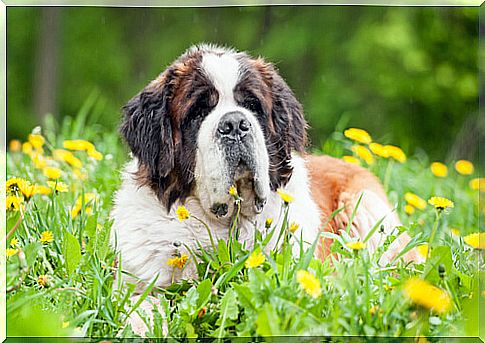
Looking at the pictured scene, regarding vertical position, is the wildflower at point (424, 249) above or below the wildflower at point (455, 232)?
above

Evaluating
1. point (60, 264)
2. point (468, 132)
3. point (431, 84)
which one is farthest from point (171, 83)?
point (431, 84)

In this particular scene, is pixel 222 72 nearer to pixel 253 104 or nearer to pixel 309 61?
pixel 253 104

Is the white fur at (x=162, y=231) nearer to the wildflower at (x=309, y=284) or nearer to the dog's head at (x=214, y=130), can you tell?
the dog's head at (x=214, y=130)

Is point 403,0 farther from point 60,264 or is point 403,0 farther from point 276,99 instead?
point 60,264

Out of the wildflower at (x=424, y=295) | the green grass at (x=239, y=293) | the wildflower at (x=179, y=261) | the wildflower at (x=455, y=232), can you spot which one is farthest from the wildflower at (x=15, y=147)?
the wildflower at (x=424, y=295)

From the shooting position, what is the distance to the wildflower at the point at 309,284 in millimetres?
2109

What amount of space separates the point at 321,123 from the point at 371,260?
2827 millimetres

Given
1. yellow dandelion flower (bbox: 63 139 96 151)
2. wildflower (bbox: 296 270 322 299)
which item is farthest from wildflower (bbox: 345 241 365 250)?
yellow dandelion flower (bbox: 63 139 96 151)

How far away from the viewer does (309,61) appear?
473cm

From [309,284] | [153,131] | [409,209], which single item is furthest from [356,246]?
[409,209]

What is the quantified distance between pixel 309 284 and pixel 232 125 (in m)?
0.61

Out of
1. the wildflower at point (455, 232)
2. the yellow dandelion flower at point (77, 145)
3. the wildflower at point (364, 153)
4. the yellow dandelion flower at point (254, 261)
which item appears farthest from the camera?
the wildflower at point (364, 153)

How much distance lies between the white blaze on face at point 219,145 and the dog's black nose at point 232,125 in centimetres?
2

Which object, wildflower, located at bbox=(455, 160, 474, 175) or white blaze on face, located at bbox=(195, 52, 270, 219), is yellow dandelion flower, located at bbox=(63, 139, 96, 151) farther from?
wildflower, located at bbox=(455, 160, 474, 175)
